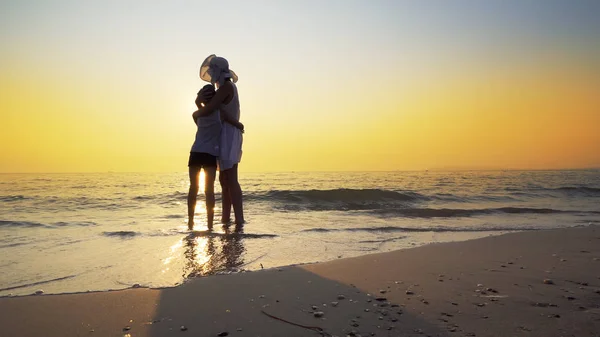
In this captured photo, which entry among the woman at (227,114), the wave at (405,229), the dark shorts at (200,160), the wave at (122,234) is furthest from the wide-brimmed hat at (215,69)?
the wave at (405,229)

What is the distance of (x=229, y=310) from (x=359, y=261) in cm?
153

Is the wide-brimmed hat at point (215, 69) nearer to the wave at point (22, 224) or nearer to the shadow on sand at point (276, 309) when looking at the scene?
the shadow on sand at point (276, 309)

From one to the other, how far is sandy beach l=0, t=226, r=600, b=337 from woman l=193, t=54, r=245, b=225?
9.29 ft

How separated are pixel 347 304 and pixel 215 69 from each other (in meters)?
4.21

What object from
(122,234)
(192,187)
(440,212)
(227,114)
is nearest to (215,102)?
(227,114)

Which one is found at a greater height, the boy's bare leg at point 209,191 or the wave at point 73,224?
the boy's bare leg at point 209,191

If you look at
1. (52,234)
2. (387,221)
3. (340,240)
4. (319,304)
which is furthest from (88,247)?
(387,221)

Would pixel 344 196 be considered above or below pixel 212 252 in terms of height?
below

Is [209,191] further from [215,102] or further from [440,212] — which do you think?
[440,212]

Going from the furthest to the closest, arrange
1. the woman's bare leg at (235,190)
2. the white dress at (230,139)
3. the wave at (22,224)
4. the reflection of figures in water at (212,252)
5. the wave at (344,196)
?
the wave at (344,196)
the wave at (22,224)
the woman's bare leg at (235,190)
the white dress at (230,139)
the reflection of figures in water at (212,252)

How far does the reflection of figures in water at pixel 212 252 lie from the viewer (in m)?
3.10

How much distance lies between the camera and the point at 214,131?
5.38m

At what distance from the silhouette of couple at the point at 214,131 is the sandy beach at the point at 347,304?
2791 millimetres

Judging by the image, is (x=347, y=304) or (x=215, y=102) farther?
(x=215, y=102)
